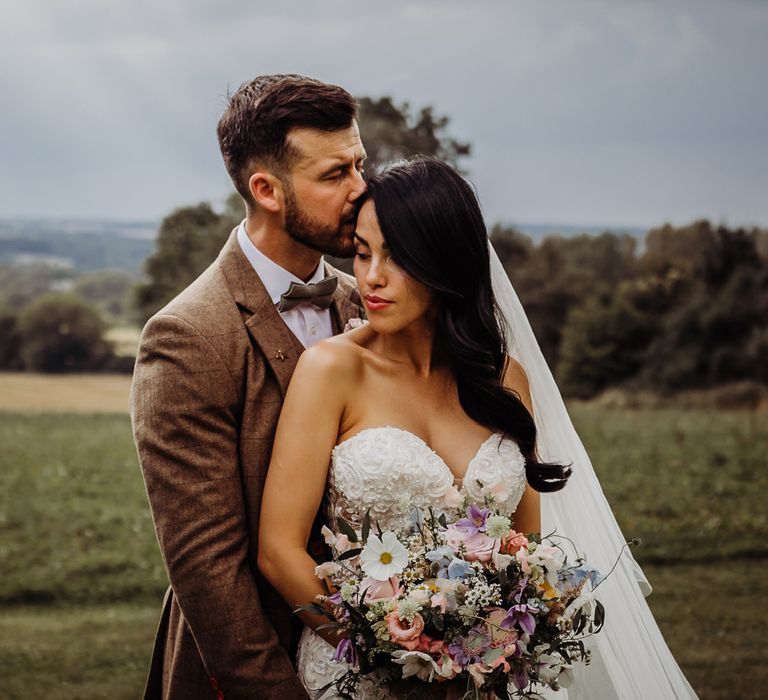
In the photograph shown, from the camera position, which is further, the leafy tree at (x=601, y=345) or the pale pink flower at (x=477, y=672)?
the leafy tree at (x=601, y=345)

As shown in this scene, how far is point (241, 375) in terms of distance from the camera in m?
2.94

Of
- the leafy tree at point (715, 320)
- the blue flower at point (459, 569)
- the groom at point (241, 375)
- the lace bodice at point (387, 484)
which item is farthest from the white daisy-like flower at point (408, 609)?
the leafy tree at point (715, 320)

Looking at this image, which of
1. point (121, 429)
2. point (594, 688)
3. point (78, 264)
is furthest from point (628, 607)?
point (78, 264)

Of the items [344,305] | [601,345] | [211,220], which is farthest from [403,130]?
[344,305]

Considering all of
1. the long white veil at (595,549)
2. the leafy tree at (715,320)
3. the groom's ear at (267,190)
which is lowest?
the leafy tree at (715,320)

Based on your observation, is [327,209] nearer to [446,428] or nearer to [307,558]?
[446,428]

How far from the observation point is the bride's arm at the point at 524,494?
3311 millimetres

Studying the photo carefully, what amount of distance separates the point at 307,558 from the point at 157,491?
50cm

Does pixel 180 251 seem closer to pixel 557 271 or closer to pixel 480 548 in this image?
pixel 557 271

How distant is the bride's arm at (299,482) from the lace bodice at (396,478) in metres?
0.09

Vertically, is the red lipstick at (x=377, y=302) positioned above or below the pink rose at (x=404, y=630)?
above

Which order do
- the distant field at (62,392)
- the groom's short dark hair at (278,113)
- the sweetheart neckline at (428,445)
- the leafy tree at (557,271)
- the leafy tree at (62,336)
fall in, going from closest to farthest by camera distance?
1. the sweetheart neckline at (428,445)
2. the groom's short dark hair at (278,113)
3. the leafy tree at (62,336)
4. the distant field at (62,392)
5. the leafy tree at (557,271)

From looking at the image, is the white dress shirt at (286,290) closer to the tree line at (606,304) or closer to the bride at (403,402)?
the bride at (403,402)

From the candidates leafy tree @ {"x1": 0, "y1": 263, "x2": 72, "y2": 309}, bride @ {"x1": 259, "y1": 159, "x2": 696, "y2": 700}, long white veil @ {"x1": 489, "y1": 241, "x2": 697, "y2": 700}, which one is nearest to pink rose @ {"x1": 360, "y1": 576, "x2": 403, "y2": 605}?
bride @ {"x1": 259, "y1": 159, "x2": 696, "y2": 700}
